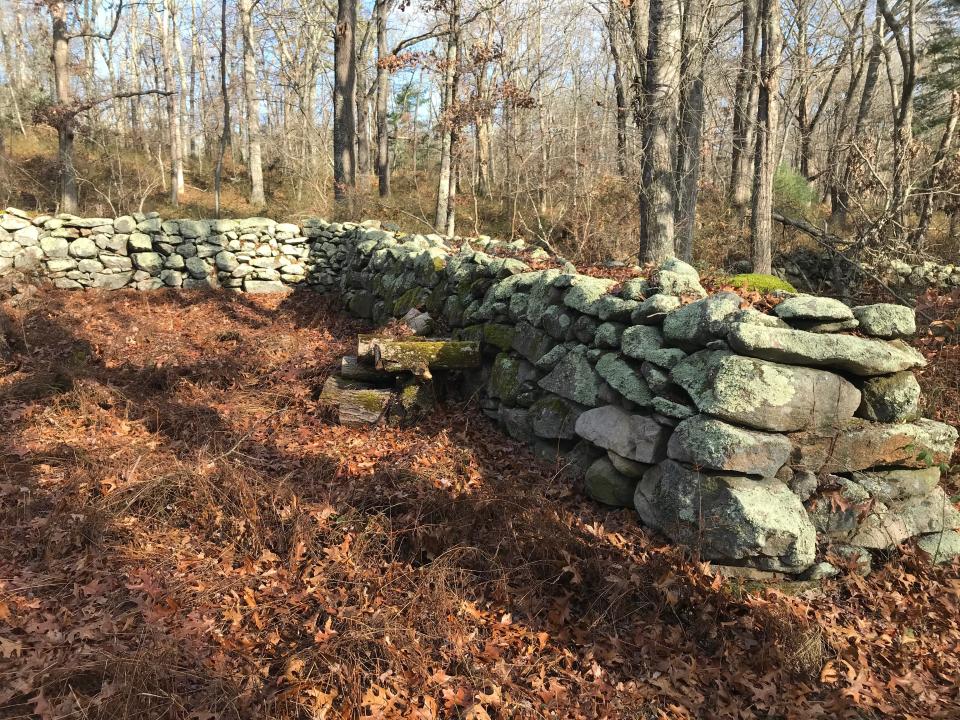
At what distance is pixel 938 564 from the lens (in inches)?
147

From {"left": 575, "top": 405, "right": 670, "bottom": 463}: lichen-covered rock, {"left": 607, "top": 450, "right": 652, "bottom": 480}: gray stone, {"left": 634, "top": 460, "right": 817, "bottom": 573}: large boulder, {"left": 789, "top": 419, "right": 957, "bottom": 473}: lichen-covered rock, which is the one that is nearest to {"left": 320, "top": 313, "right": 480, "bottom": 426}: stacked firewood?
{"left": 575, "top": 405, "right": 670, "bottom": 463}: lichen-covered rock

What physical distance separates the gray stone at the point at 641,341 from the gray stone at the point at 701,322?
0.29ft

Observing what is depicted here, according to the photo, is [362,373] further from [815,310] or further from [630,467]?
[815,310]

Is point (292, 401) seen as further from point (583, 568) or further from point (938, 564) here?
point (938, 564)

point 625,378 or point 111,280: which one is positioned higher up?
point 111,280

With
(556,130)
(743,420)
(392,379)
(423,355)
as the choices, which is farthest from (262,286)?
(556,130)

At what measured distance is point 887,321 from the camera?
374 centimetres

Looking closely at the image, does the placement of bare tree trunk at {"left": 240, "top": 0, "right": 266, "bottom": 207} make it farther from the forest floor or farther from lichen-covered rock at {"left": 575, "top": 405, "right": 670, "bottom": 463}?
lichen-covered rock at {"left": 575, "top": 405, "right": 670, "bottom": 463}

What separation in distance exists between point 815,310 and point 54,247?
463 inches

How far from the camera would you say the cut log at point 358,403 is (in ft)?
18.2

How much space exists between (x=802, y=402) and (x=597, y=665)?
1981 millimetres

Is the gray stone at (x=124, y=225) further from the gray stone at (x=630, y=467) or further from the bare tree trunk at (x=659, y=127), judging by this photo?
the gray stone at (x=630, y=467)

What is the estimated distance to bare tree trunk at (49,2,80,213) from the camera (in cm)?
1309

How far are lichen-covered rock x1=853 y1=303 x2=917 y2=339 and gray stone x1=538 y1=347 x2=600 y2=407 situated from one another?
5.88 feet
